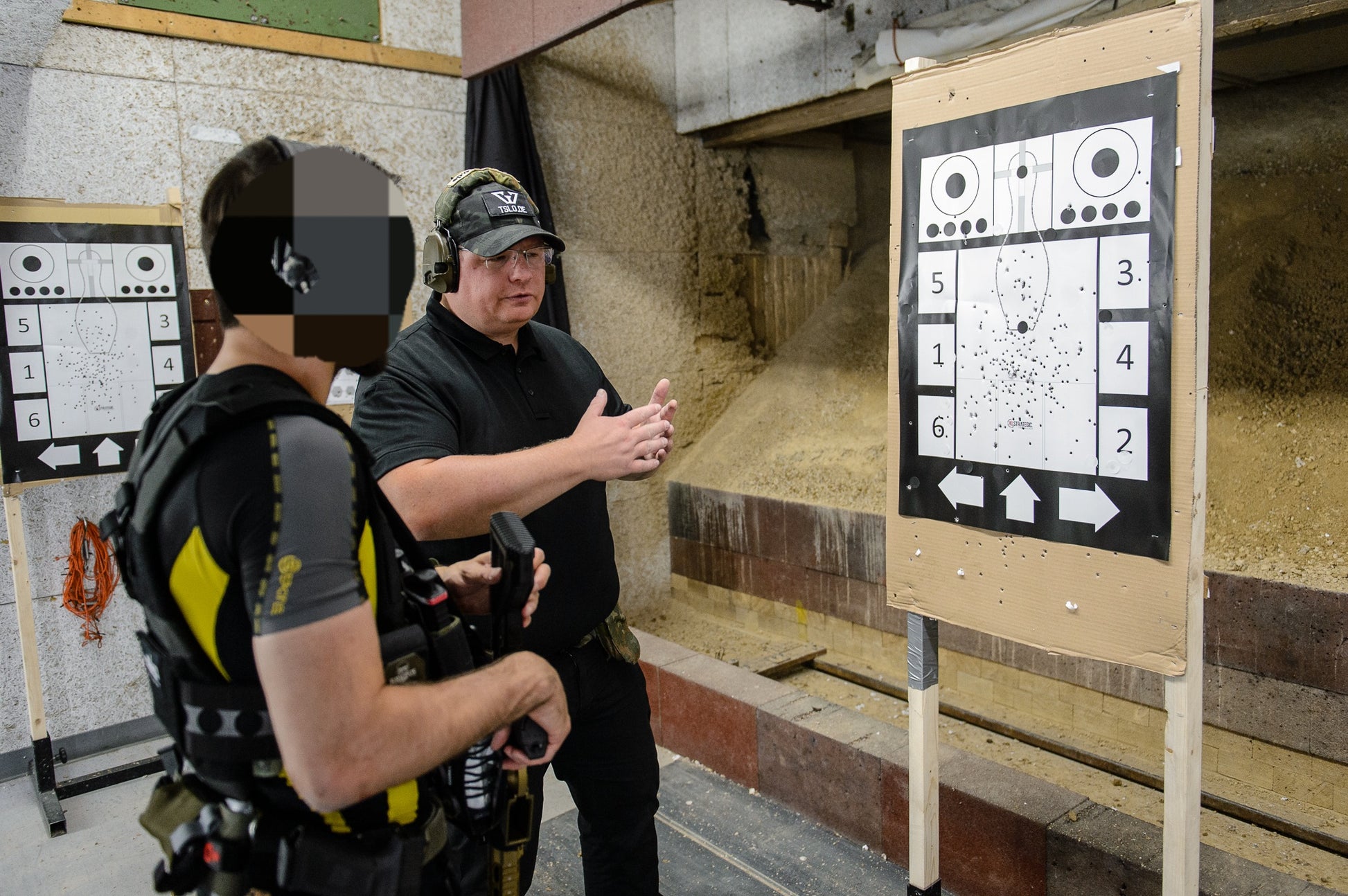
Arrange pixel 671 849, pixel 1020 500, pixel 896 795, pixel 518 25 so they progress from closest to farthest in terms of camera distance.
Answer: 1. pixel 1020 500
2. pixel 896 795
3. pixel 671 849
4. pixel 518 25

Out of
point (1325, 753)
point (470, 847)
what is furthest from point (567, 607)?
point (1325, 753)

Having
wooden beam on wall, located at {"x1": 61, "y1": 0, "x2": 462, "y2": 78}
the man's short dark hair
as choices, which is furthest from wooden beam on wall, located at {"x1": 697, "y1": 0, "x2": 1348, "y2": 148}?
the man's short dark hair

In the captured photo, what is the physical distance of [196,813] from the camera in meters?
0.99

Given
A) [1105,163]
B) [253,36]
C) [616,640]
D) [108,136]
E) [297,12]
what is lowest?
[616,640]

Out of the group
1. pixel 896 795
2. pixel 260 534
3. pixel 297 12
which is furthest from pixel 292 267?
pixel 297 12

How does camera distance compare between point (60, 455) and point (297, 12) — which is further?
point (297, 12)

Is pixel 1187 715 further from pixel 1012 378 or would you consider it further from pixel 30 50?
pixel 30 50

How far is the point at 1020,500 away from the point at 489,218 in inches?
45.6

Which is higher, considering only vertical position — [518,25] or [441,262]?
[518,25]

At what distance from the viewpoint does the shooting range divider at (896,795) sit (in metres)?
1.94

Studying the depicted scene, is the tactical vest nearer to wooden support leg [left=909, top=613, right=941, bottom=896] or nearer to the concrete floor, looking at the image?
wooden support leg [left=909, top=613, right=941, bottom=896]

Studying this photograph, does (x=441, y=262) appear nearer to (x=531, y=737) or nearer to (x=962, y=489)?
(x=531, y=737)

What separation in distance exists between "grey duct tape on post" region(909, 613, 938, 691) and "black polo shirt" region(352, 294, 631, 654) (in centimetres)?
64

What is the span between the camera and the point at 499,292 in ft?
5.83
